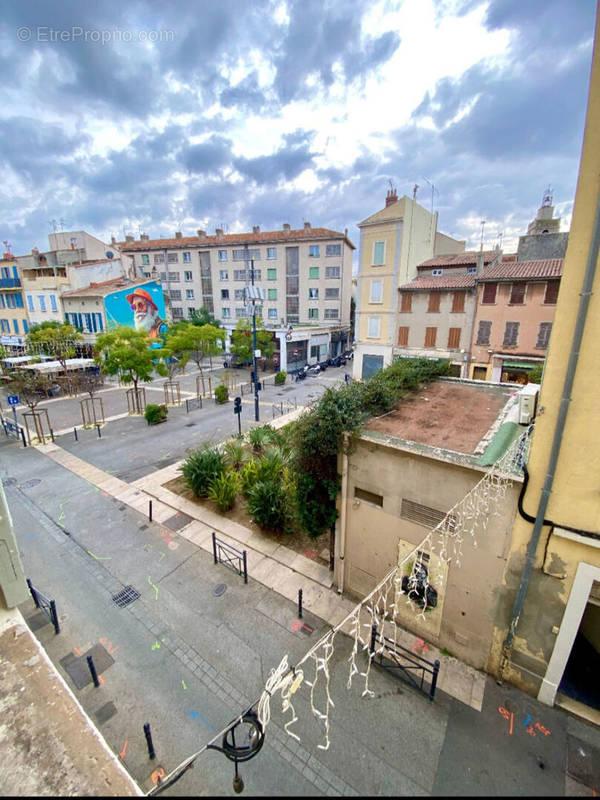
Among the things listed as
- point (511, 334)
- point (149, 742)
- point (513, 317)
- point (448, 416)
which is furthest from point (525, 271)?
point (149, 742)

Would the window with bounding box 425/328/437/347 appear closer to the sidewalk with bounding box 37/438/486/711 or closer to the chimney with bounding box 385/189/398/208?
the chimney with bounding box 385/189/398/208

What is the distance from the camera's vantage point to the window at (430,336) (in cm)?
2450

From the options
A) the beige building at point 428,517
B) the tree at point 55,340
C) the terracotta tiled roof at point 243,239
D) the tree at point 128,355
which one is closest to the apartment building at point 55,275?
the tree at point 55,340

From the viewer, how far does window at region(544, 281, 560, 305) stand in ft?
65.2

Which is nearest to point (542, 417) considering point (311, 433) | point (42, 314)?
point (311, 433)

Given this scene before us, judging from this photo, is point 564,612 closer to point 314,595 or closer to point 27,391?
point 314,595

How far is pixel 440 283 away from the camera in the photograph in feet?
77.4

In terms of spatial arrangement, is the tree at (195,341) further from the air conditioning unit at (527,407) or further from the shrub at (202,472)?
the air conditioning unit at (527,407)

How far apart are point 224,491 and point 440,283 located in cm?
2077

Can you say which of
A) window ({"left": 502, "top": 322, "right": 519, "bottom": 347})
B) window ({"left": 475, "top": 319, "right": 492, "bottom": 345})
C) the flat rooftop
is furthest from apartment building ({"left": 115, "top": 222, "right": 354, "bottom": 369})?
the flat rooftop

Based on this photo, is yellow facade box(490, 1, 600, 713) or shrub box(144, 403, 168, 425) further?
shrub box(144, 403, 168, 425)

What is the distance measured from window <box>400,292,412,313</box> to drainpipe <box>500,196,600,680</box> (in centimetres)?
2153

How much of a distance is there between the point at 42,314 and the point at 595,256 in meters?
43.9

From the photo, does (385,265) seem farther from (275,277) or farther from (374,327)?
(275,277)
